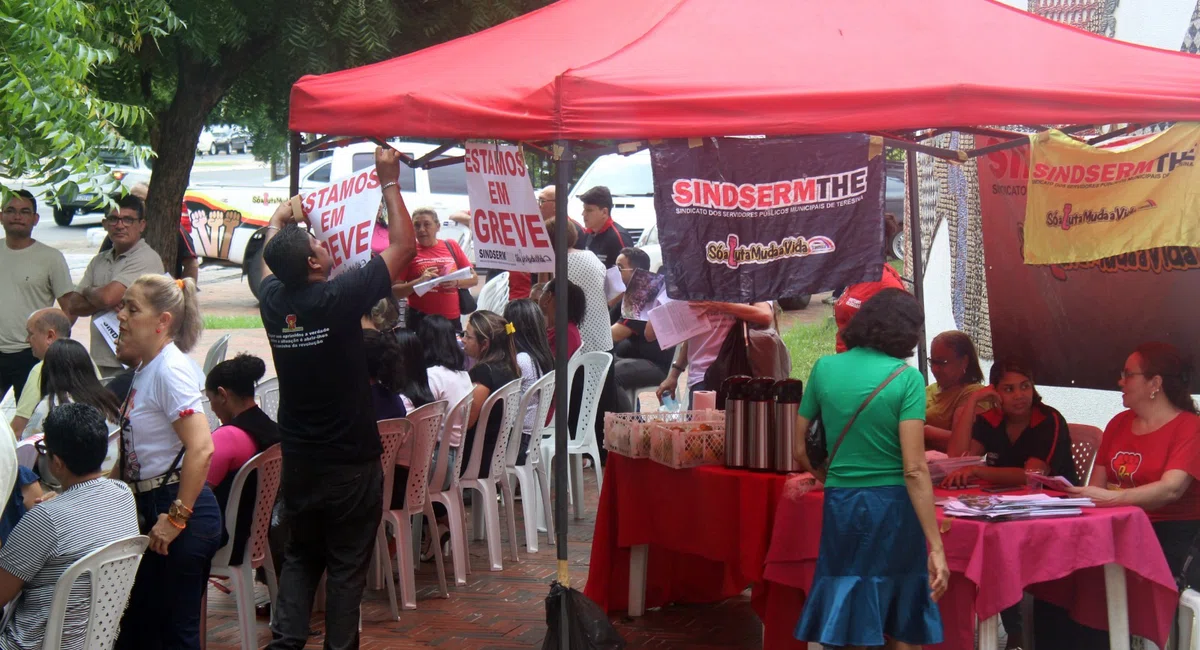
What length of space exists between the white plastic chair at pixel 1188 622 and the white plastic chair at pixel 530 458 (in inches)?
141

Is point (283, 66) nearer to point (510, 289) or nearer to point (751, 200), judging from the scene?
point (510, 289)

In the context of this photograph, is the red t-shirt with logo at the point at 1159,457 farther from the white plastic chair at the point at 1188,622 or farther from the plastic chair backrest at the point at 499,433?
the plastic chair backrest at the point at 499,433

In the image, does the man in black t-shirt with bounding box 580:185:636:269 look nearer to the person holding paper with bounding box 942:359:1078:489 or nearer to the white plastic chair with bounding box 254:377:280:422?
the white plastic chair with bounding box 254:377:280:422

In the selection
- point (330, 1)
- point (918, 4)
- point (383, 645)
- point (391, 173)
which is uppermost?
point (330, 1)

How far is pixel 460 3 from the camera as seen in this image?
867 cm

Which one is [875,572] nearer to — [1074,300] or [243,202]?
[1074,300]

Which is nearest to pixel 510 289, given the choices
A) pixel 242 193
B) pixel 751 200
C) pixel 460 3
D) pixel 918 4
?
pixel 460 3

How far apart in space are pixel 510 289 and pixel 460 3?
2.04 meters

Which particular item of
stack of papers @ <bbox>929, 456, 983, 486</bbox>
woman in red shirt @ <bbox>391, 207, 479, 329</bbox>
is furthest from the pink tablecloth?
woman in red shirt @ <bbox>391, 207, 479, 329</bbox>

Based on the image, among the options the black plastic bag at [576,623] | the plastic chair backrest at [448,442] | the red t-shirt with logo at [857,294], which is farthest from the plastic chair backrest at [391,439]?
the red t-shirt with logo at [857,294]

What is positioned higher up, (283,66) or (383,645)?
(283,66)

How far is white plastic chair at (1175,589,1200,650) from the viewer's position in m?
4.68

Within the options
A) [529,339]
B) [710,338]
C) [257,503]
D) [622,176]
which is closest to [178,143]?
[529,339]

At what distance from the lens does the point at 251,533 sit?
5.17m
